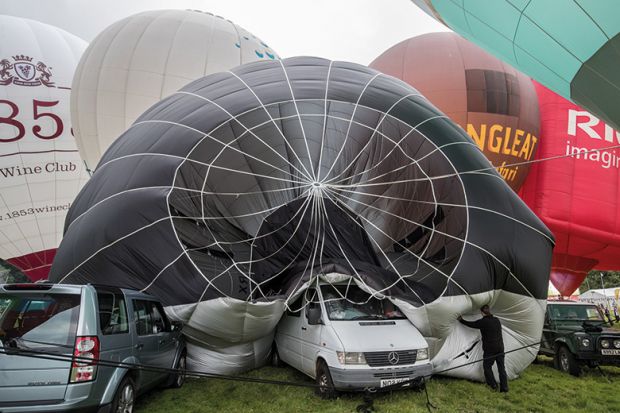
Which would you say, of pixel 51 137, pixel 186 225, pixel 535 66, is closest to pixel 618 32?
pixel 535 66

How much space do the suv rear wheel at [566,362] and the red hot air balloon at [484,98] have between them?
5108 millimetres

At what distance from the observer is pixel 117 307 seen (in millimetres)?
4102

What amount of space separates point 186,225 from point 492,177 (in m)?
4.20

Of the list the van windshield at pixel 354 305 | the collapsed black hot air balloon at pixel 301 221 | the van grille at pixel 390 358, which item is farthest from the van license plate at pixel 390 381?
the collapsed black hot air balloon at pixel 301 221

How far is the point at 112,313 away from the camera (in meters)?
3.96

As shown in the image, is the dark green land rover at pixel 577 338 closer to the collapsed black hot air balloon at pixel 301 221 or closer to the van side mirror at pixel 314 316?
the collapsed black hot air balloon at pixel 301 221

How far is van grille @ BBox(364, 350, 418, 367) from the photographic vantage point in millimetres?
4840

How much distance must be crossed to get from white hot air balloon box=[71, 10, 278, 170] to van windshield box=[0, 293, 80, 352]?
768 centimetres

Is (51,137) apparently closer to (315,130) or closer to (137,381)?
(315,130)

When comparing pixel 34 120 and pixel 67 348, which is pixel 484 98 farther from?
pixel 34 120

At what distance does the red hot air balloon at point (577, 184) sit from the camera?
11484 millimetres

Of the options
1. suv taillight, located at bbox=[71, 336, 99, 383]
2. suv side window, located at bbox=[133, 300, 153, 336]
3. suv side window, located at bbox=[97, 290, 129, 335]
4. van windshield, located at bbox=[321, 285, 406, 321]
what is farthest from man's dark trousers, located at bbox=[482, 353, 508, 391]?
suv taillight, located at bbox=[71, 336, 99, 383]

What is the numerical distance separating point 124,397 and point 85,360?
69 cm

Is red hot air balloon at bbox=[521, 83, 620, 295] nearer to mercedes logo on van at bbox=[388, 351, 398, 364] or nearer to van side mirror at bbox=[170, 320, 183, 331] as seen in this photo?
mercedes logo on van at bbox=[388, 351, 398, 364]
